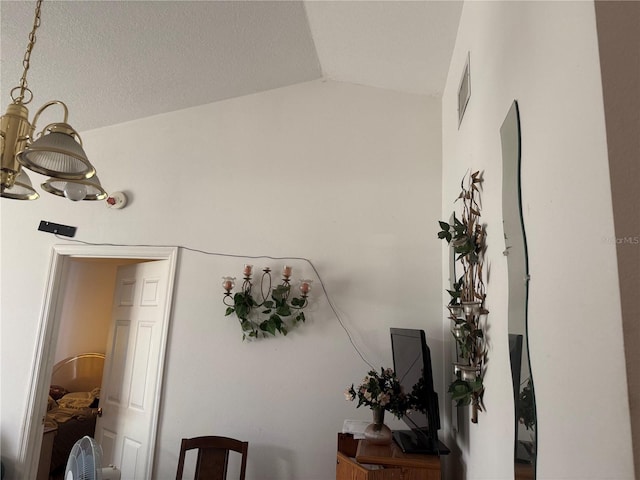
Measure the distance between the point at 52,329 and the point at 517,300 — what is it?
324 cm

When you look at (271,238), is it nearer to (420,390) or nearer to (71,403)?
(420,390)

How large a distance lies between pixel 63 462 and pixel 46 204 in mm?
2390

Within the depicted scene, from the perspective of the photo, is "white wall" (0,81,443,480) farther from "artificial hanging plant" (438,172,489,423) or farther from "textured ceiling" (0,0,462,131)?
"artificial hanging plant" (438,172,489,423)

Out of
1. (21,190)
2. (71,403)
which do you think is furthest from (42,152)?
(71,403)

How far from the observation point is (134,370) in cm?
313

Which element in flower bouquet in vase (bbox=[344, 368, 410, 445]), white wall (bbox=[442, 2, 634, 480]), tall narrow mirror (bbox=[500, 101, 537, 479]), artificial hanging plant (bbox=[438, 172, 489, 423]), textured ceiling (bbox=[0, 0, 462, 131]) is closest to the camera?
white wall (bbox=[442, 2, 634, 480])

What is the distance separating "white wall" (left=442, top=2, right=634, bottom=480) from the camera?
26.5 inches

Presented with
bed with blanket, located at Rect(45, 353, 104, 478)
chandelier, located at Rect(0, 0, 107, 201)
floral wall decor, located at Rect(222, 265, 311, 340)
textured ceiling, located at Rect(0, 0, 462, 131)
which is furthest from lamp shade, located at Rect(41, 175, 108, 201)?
bed with blanket, located at Rect(45, 353, 104, 478)

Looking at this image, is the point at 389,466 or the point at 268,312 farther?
the point at 268,312

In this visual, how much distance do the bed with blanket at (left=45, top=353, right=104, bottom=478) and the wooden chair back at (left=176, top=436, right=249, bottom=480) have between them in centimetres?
170

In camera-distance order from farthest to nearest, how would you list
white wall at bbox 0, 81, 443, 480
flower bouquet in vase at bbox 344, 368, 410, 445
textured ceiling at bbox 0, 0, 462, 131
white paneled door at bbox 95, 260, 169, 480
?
1. white paneled door at bbox 95, 260, 169, 480
2. white wall at bbox 0, 81, 443, 480
3. textured ceiling at bbox 0, 0, 462, 131
4. flower bouquet in vase at bbox 344, 368, 410, 445

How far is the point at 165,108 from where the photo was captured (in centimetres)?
318

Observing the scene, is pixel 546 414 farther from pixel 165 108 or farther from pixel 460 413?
pixel 165 108

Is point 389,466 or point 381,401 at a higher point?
point 381,401
